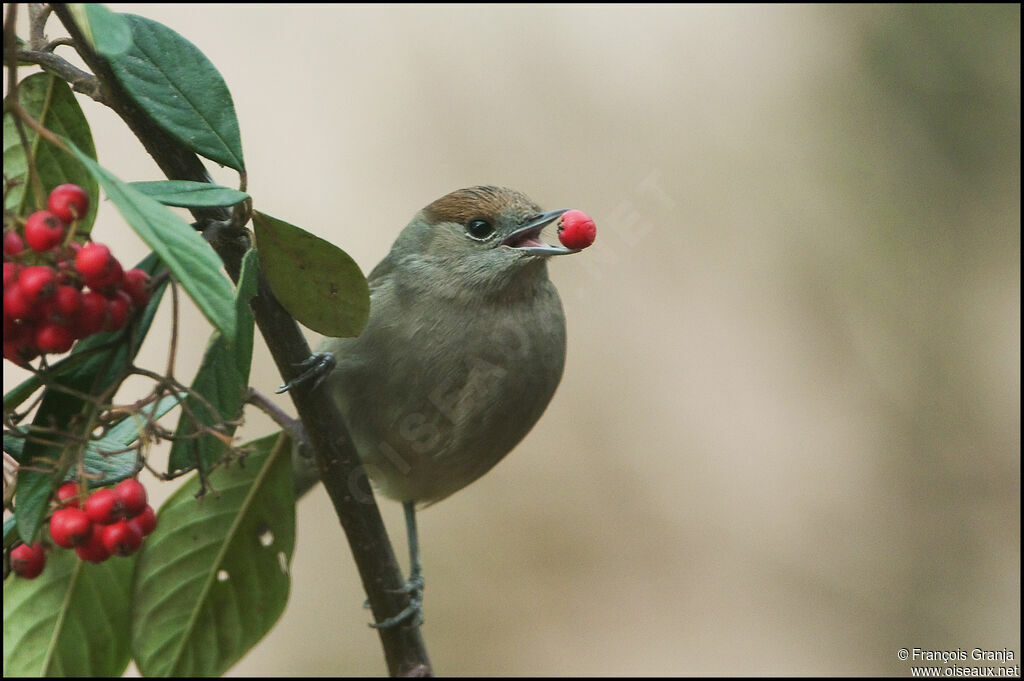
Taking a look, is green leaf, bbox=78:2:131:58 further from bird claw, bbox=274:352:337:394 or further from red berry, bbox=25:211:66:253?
bird claw, bbox=274:352:337:394

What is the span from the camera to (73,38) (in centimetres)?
190

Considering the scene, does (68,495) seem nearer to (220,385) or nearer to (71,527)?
(71,527)

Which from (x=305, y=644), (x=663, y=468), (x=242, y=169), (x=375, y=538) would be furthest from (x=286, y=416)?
(x=663, y=468)

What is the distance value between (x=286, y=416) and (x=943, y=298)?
5512 millimetres

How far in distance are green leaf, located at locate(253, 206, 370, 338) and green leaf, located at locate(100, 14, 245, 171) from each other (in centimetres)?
18

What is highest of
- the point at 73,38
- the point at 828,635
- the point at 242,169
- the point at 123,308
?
the point at 73,38

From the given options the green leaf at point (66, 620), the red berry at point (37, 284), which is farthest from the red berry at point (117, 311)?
the green leaf at point (66, 620)

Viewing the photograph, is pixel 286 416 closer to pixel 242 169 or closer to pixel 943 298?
pixel 242 169

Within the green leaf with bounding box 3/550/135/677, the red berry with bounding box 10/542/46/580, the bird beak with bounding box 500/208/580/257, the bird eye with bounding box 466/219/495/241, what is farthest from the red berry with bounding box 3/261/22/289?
the bird eye with bounding box 466/219/495/241

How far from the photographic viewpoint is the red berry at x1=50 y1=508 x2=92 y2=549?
71.3 inches

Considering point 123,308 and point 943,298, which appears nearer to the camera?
point 123,308

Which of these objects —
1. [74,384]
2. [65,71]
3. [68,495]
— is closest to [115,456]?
[68,495]

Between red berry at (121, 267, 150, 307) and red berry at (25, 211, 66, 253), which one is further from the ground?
red berry at (25, 211, 66, 253)

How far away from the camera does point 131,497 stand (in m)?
1.84
